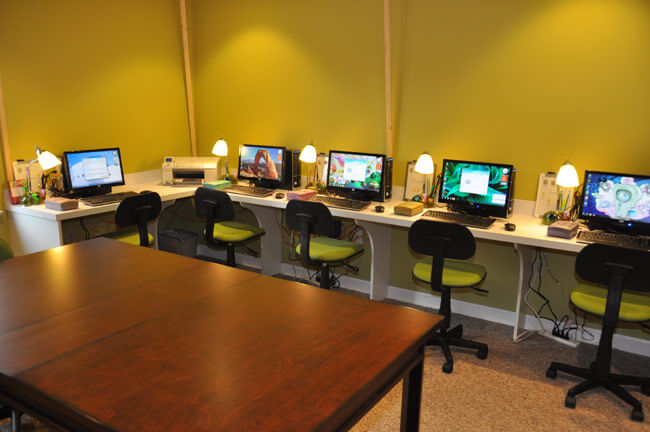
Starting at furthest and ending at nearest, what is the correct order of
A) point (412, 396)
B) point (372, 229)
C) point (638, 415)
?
point (372, 229), point (638, 415), point (412, 396)

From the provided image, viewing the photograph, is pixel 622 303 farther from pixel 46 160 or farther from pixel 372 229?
pixel 46 160

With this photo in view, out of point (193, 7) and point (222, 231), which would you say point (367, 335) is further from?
point (193, 7)

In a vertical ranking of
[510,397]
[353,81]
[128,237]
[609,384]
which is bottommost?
[510,397]

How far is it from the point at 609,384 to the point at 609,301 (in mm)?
545

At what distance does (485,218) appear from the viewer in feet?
11.7

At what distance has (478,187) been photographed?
3.70 m

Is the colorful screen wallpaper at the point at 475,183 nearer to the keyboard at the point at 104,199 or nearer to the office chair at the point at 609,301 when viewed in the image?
the office chair at the point at 609,301

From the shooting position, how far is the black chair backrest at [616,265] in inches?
101

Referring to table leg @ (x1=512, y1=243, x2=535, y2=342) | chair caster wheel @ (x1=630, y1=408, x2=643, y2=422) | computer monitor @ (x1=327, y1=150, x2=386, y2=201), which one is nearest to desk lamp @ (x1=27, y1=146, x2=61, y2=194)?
computer monitor @ (x1=327, y1=150, x2=386, y2=201)

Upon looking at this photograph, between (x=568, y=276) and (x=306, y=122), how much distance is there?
2469 mm

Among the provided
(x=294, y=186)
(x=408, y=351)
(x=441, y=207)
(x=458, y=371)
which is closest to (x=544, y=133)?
(x=441, y=207)

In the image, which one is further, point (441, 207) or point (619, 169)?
point (441, 207)

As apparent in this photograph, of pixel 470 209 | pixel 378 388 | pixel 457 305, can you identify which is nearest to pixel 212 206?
pixel 470 209

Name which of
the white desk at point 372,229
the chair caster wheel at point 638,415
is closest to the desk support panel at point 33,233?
the white desk at point 372,229
